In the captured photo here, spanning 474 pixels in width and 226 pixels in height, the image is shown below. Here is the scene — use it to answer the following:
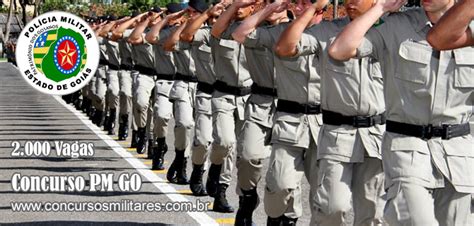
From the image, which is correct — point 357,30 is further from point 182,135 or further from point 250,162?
point 182,135

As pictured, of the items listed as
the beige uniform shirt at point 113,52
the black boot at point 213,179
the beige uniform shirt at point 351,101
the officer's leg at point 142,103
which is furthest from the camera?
the beige uniform shirt at point 113,52

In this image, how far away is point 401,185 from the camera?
18.6 feet

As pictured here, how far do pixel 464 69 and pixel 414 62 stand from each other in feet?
0.82

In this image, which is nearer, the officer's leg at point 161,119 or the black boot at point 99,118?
the officer's leg at point 161,119

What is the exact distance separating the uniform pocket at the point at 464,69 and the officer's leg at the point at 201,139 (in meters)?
5.47

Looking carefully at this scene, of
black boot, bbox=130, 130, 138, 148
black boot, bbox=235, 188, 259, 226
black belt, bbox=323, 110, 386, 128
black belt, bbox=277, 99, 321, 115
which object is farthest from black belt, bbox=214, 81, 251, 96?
black boot, bbox=130, 130, 138, 148

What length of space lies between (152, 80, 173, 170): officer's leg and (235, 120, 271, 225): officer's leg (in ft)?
14.1

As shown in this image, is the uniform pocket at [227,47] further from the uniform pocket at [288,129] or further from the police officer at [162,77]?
the police officer at [162,77]

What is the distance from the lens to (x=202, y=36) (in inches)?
436

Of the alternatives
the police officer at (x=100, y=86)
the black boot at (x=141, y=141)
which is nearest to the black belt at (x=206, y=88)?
the black boot at (x=141, y=141)

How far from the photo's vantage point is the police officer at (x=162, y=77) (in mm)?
13000

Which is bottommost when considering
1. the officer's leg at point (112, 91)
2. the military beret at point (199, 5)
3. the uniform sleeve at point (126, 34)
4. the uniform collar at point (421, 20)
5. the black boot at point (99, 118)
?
the black boot at point (99, 118)

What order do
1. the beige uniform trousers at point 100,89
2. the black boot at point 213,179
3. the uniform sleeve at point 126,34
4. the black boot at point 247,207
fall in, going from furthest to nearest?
the beige uniform trousers at point 100,89
the uniform sleeve at point 126,34
the black boot at point 213,179
the black boot at point 247,207

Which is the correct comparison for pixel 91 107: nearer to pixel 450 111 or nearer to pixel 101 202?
pixel 101 202
